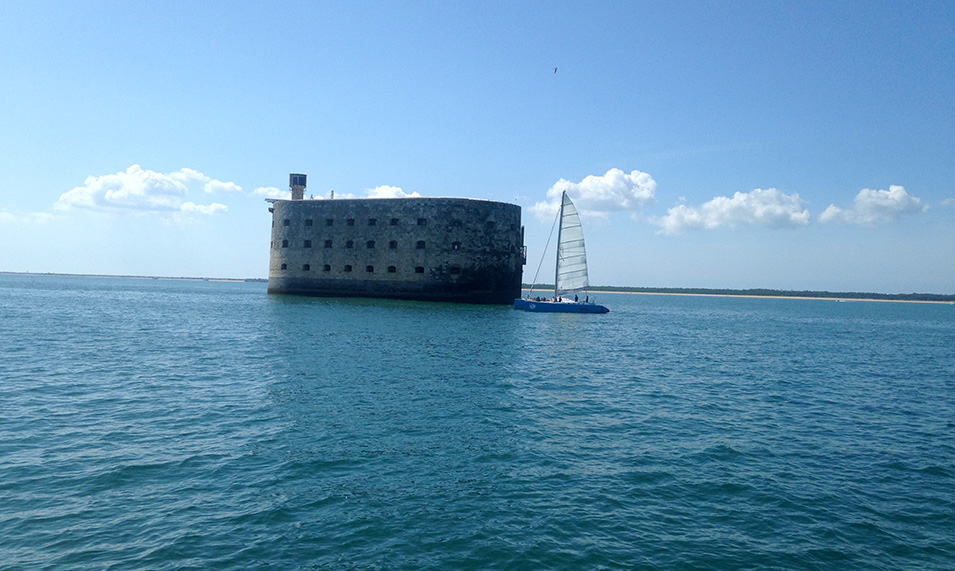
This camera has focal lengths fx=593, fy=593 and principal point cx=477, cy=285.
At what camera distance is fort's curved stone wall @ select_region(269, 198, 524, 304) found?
54.8 metres

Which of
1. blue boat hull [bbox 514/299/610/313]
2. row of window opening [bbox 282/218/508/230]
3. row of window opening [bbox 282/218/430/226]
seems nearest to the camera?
blue boat hull [bbox 514/299/610/313]

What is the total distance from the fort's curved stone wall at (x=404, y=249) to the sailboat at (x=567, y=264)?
5.17 meters

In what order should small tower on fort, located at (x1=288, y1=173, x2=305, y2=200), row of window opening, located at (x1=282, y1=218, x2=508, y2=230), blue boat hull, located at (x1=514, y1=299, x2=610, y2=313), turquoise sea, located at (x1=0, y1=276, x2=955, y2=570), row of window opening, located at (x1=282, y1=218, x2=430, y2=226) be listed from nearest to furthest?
turquoise sea, located at (x1=0, y1=276, x2=955, y2=570) → blue boat hull, located at (x1=514, y1=299, x2=610, y2=313) → row of window opening, located at (x1=282, y1=218, x2=508, y2=230) → row of window opening, located at (x1=282, y1=218, x2=430, y2=226) → small tower on fort, located at (x1=288, y1=173, x2=305, y2=200)

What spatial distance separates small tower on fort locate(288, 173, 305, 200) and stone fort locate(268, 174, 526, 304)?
3.63m

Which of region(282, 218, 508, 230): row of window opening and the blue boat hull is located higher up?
region(282, 218, 508, 230): row of window opening

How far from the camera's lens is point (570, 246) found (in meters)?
51.6

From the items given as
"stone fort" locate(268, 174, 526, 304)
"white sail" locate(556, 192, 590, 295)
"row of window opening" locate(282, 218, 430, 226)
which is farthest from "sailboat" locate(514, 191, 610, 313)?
"row of window opening" locate(282, 218, 430, 226)

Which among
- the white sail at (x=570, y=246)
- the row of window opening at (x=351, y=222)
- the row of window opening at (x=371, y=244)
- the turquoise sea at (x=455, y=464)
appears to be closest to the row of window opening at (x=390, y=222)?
the row of window opening at (x=351, y=222)

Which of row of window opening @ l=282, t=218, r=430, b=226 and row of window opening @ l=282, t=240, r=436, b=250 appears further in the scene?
row of window opening @ l=282, t=218, r=430, b=226

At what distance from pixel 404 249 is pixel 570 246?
1560 centimetres

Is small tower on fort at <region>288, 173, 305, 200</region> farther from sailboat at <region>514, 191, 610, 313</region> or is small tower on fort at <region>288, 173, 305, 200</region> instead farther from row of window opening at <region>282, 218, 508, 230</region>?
sailboat at <region>514, 191, 610, 313</region>

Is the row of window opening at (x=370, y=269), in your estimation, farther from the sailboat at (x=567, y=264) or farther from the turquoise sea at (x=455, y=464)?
the turquoise sea at (x=455, y=464)

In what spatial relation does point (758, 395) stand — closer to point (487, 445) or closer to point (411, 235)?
point (487, 445)

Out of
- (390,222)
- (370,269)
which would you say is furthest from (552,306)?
(370,269)
